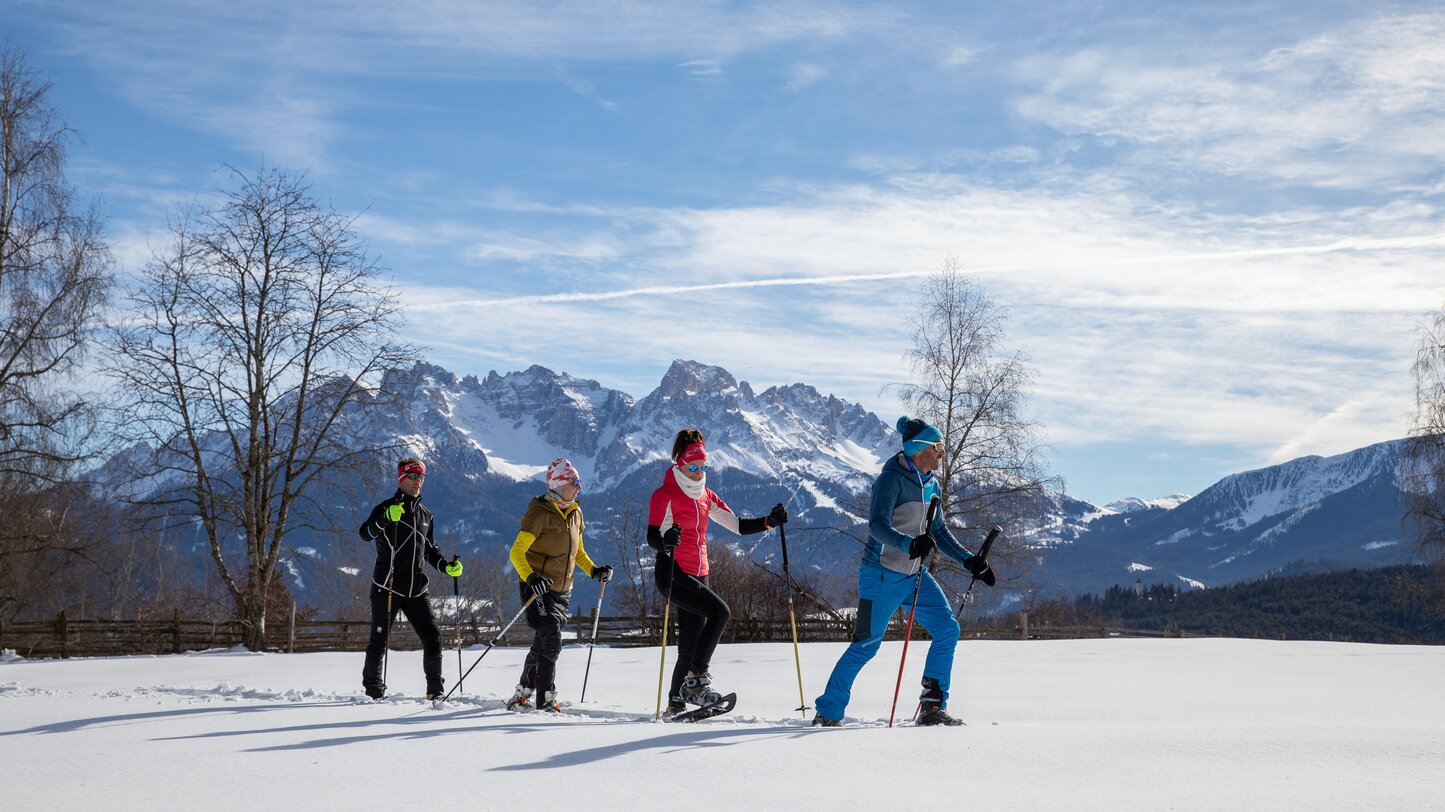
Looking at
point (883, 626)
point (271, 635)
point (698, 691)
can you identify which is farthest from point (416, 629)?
point (271, 635)

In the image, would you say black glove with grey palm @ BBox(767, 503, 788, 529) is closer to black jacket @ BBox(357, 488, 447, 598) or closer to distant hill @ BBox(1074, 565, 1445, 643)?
black jacket @ BBox(357, 488, 447, 598)

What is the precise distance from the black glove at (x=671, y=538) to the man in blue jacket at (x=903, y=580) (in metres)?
1.30

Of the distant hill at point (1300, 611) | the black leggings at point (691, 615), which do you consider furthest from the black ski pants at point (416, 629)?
the distant hill at point (1300, 611)

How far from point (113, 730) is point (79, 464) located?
53.2 feet

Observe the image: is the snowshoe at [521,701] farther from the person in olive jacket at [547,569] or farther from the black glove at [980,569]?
the black glove at [980,569]

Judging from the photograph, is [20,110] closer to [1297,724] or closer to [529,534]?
[529,534]

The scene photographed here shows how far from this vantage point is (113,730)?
6.87 metres

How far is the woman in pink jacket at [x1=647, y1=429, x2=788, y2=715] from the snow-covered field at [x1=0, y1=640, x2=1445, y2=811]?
0.47 m

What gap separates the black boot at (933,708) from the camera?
23.6 feet

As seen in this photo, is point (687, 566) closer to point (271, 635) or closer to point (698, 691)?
point (698, 691)

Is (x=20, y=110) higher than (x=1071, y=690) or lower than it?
higher

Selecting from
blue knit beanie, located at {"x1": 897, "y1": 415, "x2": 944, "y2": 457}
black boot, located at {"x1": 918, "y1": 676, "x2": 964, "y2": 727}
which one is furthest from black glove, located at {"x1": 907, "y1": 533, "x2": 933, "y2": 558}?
black boot, located at {"x1": 918, "y1": 676, "x2": 964, "y2": 727}

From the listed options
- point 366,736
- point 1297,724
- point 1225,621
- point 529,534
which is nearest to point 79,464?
point 529,534

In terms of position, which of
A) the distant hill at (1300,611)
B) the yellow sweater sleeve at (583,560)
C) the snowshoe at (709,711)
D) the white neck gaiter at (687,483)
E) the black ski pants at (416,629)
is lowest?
the distant hill at (1300,611)
